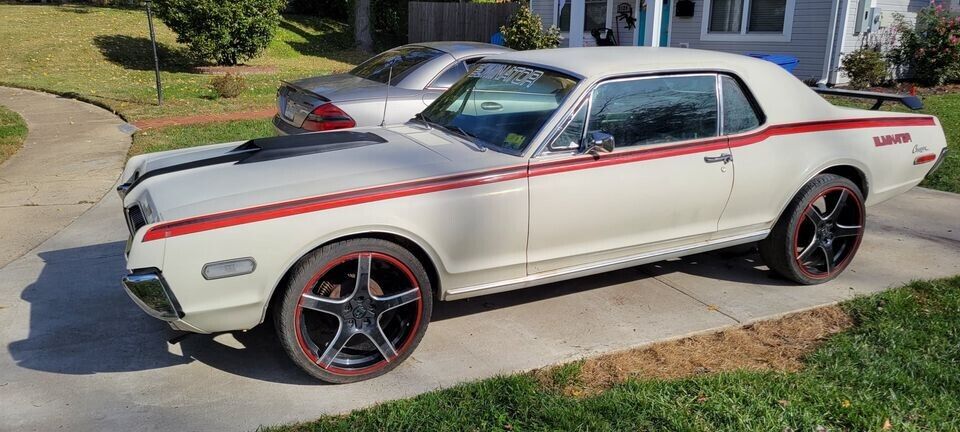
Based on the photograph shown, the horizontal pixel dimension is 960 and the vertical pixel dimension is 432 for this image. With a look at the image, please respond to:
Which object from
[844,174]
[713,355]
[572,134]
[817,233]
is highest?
[572,134]

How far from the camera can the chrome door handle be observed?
173 inches

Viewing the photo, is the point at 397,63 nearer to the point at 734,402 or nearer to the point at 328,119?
the point at 328,119

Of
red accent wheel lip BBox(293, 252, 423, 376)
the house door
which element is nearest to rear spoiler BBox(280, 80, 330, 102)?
red accent wheel lip BBox(293, 252, 423, 376)

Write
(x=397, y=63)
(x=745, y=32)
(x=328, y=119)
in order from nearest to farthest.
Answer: (x=328, y=119)
(x=397, y=63)
(x=745, y=32)

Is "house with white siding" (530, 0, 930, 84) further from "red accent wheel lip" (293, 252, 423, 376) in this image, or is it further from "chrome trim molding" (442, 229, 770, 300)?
"red accent wheel lip" (293, 252, 423, 376)

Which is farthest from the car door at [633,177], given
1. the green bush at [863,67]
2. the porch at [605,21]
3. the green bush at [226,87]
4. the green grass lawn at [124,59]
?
the porch at [605,21]

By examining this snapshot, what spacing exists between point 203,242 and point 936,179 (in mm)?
7332

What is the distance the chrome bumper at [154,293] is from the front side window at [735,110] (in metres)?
3.24

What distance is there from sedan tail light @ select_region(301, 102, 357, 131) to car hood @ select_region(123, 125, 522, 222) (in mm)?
2250

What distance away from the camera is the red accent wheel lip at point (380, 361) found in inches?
139

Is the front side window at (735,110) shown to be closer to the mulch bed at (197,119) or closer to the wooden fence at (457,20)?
the mulch bed at (197,119)

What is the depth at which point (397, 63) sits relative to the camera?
8320 millimetres

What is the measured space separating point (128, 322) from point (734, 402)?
11.4 ft

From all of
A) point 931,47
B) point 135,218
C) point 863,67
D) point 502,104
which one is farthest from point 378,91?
point 931,47
